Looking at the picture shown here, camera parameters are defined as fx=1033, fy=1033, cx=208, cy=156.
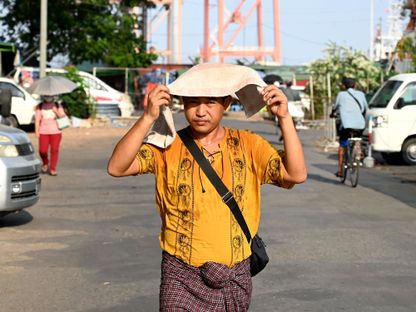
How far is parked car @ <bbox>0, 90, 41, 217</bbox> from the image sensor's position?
11.6 m

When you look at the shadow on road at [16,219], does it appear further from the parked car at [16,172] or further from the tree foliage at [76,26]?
the tree foliage at [76,26]

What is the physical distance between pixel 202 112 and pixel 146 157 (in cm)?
33

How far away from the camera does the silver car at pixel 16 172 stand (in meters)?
11.6

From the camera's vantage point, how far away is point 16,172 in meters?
11.8

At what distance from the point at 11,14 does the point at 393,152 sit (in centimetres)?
3167

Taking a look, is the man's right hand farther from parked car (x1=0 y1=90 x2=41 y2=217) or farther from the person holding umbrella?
the person holding umbrella

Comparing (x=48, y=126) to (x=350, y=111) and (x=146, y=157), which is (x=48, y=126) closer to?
(x=350, y=111)

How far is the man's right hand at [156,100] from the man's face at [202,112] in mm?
192

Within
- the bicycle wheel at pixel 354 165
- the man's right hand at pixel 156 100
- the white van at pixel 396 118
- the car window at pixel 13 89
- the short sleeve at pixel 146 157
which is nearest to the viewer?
the man's right hand at pixel 156 100

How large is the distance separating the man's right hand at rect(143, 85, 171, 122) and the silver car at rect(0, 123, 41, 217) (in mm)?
7252

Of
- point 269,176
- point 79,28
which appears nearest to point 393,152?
point 269,176

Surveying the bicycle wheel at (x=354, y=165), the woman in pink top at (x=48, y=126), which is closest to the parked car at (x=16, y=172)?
the woman in pink top at (x=48, y=126)

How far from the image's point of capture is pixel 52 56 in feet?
168

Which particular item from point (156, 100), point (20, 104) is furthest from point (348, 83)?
point (20, 104)
